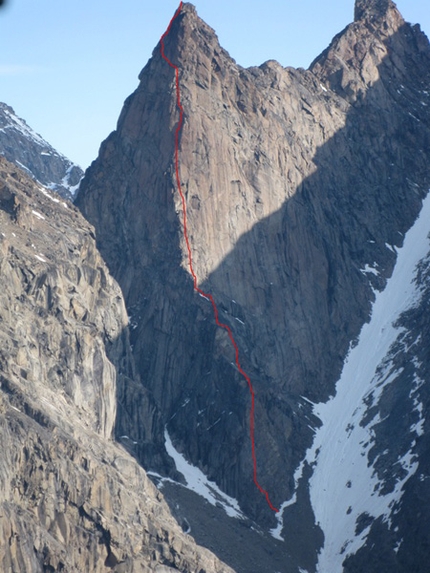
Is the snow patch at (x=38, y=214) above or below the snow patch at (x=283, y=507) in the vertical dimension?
above

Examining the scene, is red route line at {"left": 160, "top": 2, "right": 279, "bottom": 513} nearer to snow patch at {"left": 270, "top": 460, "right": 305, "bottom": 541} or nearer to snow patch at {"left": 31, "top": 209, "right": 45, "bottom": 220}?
snow patch at {"left": 270, "top": 460, "right": 305, "bottom": 541}

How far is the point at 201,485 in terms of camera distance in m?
161

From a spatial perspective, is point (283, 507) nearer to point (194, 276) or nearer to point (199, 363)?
point (199, 363)

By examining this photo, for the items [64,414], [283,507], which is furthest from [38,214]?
[283,507]

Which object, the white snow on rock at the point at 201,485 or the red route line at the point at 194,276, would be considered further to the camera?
the red route line at the point at 194,276

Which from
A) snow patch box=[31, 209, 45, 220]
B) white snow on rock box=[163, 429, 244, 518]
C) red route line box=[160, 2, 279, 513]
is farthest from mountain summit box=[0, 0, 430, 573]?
red route line box=[160, 2, 279, 513]

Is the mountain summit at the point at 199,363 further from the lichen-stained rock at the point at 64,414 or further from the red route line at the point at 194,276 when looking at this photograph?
the red route line at the point at 194,276

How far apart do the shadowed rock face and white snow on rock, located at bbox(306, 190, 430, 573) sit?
1.88 metres

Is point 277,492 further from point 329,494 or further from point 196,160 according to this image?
point 196,160

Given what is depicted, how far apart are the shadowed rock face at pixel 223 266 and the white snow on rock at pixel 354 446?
188 cm

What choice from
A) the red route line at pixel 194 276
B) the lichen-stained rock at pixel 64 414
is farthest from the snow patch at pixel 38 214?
the red route line at pixel 194 276

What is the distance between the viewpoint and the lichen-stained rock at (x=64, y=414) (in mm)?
121875

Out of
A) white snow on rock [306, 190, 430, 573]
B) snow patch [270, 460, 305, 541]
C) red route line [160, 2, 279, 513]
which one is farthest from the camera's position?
red route line [160, 2, 279, 513]

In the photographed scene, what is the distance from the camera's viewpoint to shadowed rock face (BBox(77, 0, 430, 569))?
169625 millimetres
